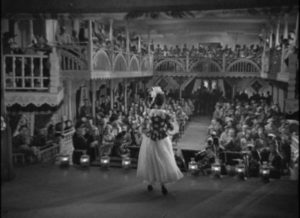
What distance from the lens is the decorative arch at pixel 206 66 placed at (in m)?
12.1

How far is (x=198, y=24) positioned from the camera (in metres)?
16.1

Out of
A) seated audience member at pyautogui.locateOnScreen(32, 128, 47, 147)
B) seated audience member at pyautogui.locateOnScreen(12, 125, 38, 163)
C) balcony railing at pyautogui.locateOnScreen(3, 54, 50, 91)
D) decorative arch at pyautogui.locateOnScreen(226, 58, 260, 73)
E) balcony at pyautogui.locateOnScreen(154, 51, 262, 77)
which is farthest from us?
decorative arch at pyautogui.locateOnScreen(226, 58, 260, 73)

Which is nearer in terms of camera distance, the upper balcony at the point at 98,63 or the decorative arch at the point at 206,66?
the upper balcony at the point at 98,63

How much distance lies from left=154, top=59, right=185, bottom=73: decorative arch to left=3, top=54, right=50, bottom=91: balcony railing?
10.9 ft

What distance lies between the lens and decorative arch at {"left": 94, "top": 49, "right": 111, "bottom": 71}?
9618 mm

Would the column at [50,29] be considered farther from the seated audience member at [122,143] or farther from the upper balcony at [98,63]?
the seated audience member at [122,143]

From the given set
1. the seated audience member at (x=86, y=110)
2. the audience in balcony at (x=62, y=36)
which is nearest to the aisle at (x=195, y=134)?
the seated audience member at (x=86, y=110)

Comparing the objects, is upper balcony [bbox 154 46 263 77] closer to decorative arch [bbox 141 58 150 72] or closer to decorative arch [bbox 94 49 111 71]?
decorative arch [bbox 141 58 150 72]

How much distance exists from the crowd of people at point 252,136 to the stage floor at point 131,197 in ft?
2.22

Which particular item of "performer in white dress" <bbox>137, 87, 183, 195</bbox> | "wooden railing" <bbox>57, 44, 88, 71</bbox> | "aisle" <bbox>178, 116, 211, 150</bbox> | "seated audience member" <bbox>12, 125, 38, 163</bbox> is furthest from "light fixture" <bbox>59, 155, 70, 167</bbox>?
"aisle" <bbox>178, 116, 211, 150</bbox>

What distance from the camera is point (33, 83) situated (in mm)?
8102

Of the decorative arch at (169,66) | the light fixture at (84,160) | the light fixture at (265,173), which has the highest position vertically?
the decorative arch at (169,66)

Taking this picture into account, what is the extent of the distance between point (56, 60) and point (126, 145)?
2.60 m

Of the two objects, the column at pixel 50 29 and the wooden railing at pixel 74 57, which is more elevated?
the column at pixel 50 29
